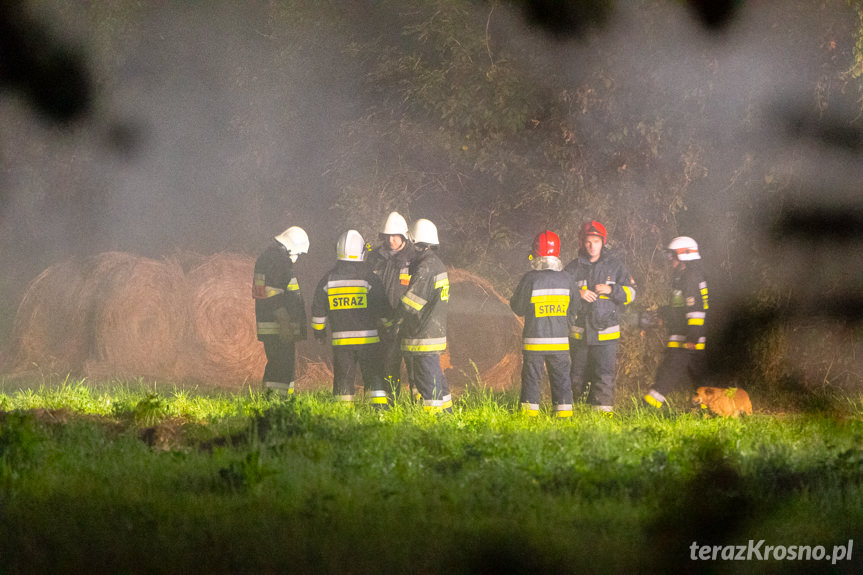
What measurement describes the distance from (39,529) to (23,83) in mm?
18784

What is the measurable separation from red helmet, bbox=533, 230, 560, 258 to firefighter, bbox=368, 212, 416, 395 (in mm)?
1651

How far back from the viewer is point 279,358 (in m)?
11.2

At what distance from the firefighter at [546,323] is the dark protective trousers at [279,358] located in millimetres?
2877

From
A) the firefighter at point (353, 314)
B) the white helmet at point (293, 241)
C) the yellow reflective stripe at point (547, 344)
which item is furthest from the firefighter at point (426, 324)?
the white helmet at point (293, 241)

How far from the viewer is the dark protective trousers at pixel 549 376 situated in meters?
9.95

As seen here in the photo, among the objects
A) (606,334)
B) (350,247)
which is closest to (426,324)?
(350,247)

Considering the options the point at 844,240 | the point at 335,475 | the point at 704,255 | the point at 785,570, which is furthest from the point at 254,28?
the point at 785,570

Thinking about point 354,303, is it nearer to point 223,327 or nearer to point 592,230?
point 592,230

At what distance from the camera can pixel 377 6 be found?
15.2 m

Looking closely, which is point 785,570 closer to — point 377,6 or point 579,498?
point 579,498

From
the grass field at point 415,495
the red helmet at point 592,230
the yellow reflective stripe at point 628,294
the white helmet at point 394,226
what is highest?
the white helmet at point 394,226

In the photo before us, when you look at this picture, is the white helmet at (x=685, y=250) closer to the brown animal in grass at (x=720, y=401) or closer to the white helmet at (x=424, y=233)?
the brown animal in grass at (x=720, y=401)

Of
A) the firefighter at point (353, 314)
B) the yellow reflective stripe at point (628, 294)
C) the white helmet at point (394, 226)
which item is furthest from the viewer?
the white helmet at point (394, 226)

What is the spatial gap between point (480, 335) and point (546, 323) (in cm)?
400
